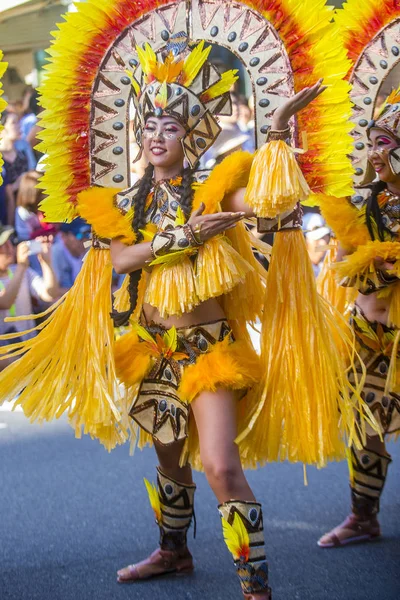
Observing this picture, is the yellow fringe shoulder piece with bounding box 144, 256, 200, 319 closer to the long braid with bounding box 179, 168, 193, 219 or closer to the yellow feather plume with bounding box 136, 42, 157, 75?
the long braid with bounding box 179, 168, 193, 219

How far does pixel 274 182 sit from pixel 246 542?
1.03 meters

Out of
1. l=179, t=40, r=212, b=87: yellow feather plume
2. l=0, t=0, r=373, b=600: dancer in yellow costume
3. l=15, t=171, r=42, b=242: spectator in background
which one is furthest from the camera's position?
l=15, t=171, r=42, b=242: spectator in background

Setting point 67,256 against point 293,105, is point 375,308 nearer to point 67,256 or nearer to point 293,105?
point 293,105

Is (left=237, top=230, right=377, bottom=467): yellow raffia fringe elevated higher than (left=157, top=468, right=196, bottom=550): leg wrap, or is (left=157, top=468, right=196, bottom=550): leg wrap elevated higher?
(left=237, top=230, right=377, bottom=467): yellow raffia fringe

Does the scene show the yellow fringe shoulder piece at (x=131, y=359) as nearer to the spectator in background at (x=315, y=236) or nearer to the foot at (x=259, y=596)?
the foot at (x=259, y=596)

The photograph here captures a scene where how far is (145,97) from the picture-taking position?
2.72 m

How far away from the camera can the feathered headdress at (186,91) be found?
2676 mm

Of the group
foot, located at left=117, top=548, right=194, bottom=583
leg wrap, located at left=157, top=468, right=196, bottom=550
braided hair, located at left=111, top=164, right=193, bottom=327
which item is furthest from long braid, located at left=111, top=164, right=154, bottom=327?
foot, located at left=117, top=548, right=194, bottom=583

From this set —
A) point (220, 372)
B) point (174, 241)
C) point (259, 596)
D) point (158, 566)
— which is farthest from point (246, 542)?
point (174, 241)

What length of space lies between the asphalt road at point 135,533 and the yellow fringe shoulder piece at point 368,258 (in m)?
1.05

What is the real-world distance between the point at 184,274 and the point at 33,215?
12.2 feet

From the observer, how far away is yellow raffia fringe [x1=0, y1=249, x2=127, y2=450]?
2848mm

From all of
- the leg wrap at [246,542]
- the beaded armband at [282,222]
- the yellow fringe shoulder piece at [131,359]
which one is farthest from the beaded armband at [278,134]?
the leg wrap at [246,542]

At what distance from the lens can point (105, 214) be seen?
2.76 m
